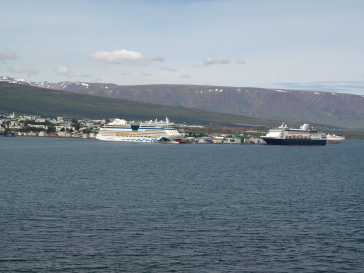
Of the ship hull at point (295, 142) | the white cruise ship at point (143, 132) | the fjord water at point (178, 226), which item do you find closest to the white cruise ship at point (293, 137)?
the ship hull at point (295, 142)

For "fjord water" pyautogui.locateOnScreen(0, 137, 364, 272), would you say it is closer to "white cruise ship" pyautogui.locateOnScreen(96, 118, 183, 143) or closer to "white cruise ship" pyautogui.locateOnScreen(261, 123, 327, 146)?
"white cruise ship" pyautogui.locateOnScreen(96, 118, 183, 143)

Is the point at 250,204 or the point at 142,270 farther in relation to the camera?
the point at 250,204

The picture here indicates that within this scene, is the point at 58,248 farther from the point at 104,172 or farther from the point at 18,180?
the point at 104,172

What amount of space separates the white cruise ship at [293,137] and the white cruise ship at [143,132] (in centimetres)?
3342

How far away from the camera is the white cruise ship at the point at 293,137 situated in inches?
5822

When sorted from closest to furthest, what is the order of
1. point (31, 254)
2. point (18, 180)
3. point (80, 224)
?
1. point (31, 254)
2. point (80, 224)
3. point (18, 180)

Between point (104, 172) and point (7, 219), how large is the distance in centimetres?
2744

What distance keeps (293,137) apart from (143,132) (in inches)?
2128

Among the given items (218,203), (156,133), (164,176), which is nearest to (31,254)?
(218,203)

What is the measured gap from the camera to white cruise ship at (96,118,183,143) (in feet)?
481

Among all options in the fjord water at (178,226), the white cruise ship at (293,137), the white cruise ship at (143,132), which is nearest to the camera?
the fjord water at (178,226)

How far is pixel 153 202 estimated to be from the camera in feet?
107

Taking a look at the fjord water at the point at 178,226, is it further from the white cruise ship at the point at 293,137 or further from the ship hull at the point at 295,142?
the white cruise ship at the point at 293,137

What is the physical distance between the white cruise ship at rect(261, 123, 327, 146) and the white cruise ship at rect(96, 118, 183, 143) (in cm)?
3342
